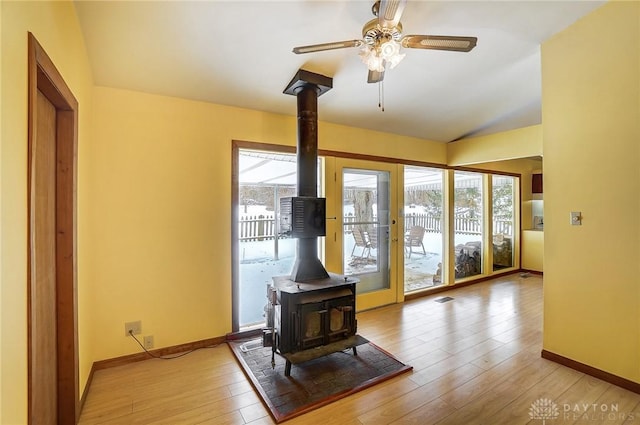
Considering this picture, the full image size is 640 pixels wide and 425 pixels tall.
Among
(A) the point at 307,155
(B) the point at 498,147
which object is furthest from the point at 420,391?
Answer: (B) the point at 498,147

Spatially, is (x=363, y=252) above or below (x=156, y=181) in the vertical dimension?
below

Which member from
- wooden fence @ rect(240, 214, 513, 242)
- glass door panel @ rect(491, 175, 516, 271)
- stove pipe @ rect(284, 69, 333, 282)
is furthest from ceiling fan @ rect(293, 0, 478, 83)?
glass door panel @ rect(491, 175, 516, 271)

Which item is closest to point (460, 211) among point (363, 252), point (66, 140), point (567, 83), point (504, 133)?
point (504, 133)

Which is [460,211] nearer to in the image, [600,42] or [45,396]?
[600,42]

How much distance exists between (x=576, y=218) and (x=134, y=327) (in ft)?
12.5

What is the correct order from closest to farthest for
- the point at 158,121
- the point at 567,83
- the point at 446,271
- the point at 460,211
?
1. the point at 567,83
2. the point at 158,121
3. the point at 446,271
4. the point at 460,211

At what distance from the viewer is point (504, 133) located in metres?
3.85

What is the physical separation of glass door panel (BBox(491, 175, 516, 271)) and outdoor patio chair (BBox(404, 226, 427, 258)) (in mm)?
1491

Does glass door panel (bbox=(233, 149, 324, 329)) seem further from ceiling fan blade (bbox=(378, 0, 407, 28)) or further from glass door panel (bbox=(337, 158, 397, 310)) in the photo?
ceiling fan blade (bbox=(378, 0, 407, 28))

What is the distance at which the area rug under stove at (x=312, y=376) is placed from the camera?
6.43ft

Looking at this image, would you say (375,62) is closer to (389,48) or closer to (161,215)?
(389,48)

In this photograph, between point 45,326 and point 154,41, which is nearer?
point 45,326

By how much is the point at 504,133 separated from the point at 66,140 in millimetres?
4553

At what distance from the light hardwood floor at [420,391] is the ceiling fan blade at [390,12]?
2.37 m
